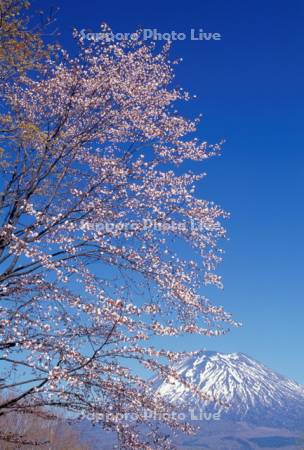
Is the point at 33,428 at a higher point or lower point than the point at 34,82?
lower

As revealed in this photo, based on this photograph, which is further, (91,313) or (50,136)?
(50,136)

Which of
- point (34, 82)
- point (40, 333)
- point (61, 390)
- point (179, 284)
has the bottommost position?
point (61, 390)

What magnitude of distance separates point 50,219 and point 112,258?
144cm

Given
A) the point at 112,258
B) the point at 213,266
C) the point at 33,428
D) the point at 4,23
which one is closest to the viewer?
the point at 4,23

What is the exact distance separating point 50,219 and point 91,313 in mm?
2084

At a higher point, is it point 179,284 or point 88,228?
point 88,228

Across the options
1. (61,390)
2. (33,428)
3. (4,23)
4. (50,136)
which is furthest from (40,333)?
(33,428)

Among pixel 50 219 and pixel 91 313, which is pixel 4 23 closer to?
pixel 50 219

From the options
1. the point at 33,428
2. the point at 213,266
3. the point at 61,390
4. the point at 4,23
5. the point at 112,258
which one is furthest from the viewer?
the point at 33,428

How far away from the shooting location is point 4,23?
33.7 feet

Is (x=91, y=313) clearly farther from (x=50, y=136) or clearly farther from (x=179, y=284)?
(x=50, y=136)

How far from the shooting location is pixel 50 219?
34.7 feet

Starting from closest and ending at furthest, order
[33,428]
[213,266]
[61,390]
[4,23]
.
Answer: [61,390], [4,23], [213,266], [33,428]

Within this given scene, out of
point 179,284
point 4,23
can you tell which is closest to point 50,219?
point 179,284
